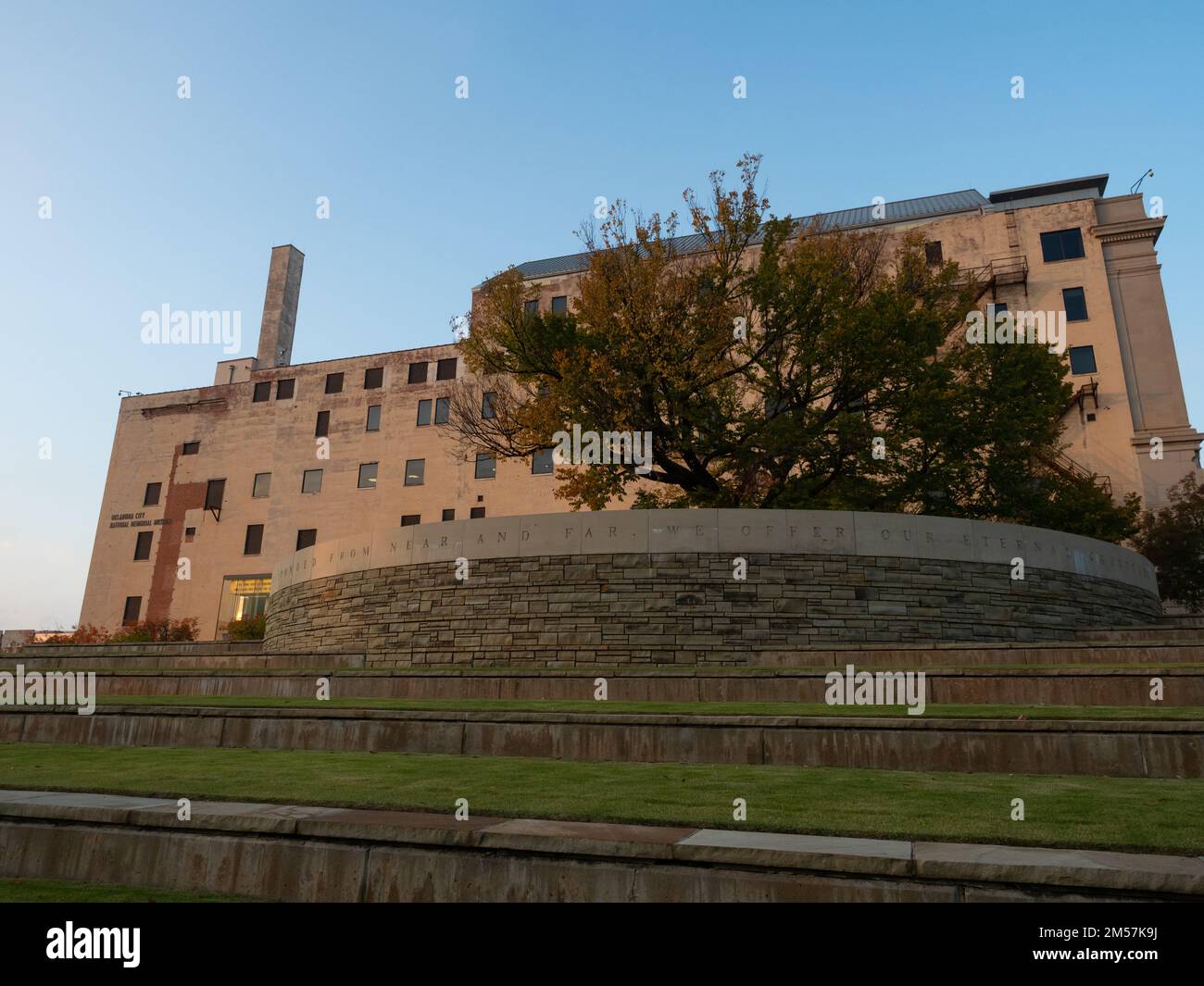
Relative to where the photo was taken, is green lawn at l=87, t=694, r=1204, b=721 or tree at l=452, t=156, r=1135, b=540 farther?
tree at l=452, t=156, r=1135, b=540

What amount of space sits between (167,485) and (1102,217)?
163 ft

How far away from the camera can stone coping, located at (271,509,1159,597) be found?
17.1 m

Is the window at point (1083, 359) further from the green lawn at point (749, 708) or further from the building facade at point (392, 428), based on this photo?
the green lawn at point (749, 708)

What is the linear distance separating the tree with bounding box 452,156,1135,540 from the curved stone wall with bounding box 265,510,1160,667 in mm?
4125

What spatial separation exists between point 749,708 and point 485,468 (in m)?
32.3

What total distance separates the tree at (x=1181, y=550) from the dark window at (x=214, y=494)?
1700 inches

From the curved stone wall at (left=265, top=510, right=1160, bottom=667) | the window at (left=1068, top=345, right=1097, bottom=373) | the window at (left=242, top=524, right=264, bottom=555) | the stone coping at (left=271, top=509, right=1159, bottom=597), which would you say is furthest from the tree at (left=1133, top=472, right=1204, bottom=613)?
the window at (left=242, top=524, right=264, bottom=555)

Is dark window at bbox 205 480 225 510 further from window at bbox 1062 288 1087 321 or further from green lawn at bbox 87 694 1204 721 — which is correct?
window at bbox 1062 288 1087 321

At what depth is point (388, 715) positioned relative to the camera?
30.6 feet

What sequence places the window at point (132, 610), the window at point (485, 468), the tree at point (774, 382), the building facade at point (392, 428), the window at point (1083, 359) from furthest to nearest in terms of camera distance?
the window at point (132, 610), the window at point (485, 468), the window at point (1083, 359), the building facade at point (392, 428), the tree at point (774, 382)

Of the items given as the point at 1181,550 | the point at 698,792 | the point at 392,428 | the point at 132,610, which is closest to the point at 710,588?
the point at 698,792

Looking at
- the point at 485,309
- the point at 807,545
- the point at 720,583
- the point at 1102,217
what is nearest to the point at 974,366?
the point at 807,545

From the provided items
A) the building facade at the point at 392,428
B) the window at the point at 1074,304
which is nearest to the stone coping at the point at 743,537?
the building facade at the point at 392,428

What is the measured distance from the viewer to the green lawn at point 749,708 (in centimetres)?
815
